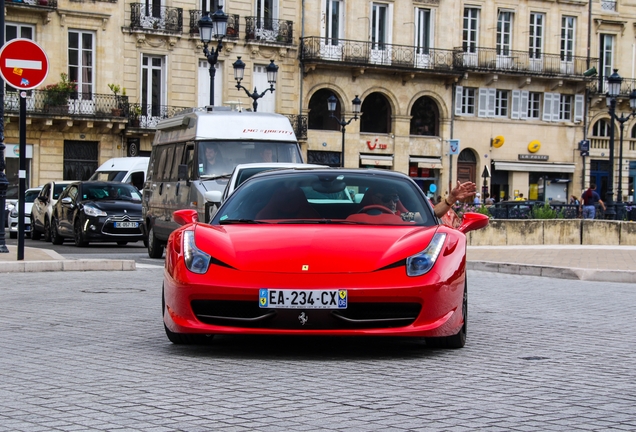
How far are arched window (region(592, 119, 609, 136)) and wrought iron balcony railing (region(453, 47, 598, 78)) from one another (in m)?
2.97

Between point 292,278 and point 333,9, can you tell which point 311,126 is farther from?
point 292,278

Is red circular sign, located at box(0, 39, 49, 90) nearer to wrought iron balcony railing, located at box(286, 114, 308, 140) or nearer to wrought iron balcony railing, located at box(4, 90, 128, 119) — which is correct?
wrought iron balcony railing, located at box(4, 90, 128, 119)

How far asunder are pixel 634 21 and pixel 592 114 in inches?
220

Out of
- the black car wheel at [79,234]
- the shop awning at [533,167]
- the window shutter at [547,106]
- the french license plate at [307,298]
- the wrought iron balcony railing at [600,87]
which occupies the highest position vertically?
the wrought iron balcony railing at [600,87]

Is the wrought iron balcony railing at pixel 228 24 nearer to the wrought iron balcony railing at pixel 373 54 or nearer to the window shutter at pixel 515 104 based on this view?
the wrought iron balcony railing at pixel 373 54

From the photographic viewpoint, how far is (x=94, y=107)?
155 feet

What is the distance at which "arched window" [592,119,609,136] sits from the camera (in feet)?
201

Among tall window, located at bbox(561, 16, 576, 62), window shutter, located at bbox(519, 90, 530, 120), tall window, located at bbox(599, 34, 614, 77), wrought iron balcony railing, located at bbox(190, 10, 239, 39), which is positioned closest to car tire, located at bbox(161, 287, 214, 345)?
wrought iron balcony railing, located at bbox(190, 10, 239, 39)

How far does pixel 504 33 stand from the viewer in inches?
2299

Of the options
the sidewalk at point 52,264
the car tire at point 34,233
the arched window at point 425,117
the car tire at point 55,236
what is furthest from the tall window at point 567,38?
the sidewalk at point 52,264

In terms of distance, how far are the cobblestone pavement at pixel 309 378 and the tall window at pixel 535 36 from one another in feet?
162

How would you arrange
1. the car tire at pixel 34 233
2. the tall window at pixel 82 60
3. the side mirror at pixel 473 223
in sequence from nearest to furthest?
the side mirror at pixel 473 223, the car tire at pixel 34 233, the tall window at pixel 82 60

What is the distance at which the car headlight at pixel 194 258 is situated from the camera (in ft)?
25.3

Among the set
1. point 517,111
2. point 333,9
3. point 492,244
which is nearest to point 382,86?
point 333,9
